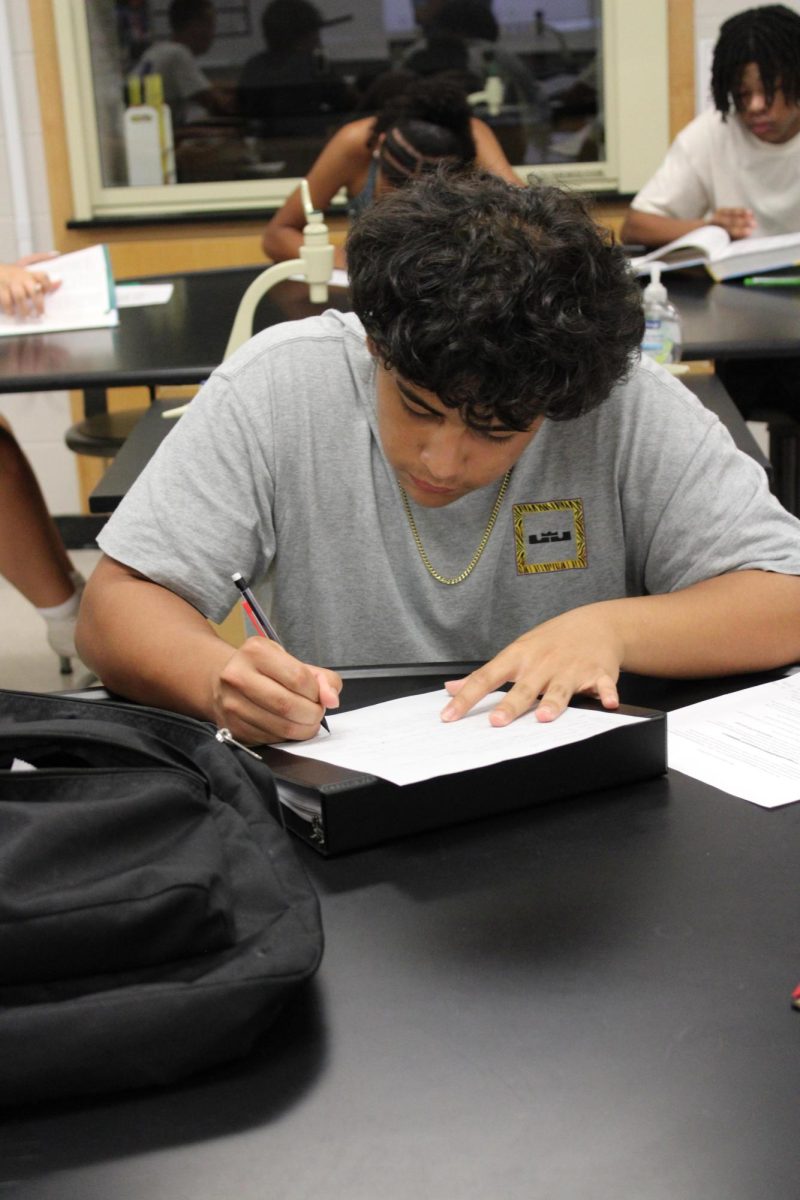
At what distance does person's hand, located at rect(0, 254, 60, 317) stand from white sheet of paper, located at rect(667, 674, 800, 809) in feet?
7.01

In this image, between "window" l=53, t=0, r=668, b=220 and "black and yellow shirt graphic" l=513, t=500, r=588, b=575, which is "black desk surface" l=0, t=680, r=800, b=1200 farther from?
"window" l=53, t=0, r=668, b=220

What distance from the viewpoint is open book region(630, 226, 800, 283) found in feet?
10.6

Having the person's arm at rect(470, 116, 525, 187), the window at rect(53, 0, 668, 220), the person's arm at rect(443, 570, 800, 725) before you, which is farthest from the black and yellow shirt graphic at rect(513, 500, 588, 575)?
the window at rect(53, 0, 668, 220)

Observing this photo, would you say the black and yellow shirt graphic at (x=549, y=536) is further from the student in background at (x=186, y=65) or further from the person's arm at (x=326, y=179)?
the student in background at (x=186, y=65)

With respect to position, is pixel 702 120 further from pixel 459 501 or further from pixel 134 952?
pixel 134 952

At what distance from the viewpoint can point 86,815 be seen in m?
0.76

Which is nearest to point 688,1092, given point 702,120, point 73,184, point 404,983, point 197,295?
point 404,983

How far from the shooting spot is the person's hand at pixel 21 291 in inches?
116

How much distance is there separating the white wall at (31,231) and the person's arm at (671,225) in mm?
1881

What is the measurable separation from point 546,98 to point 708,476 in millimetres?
3661

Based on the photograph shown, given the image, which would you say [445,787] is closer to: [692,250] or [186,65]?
[692,250]

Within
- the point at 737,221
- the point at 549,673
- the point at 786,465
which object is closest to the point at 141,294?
the point at 737,221

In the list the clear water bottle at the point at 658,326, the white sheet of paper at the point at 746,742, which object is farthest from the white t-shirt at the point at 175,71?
the white sheet of paper at the point at 746,742

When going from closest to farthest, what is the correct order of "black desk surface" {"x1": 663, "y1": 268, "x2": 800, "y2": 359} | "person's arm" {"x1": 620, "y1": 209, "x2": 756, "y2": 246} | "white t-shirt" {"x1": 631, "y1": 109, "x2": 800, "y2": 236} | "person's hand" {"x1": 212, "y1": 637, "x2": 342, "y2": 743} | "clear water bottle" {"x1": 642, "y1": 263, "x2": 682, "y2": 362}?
"person's hand" {"x1": 212, "y1": 637, "x2": 342, "y2": 743} < "clear water bottle" {"x1": 642, "y1": 263, "x2": 682, "y2": 362} < "black desk surface" {"x1": 663, "y1": 268, "x2": 800, "y2": 359} < "person's arm" {"x1": 620, "y1": 209, "x2": 756, "y2": 246} < "white t-shirt" {"x1": 631, "y1": 109, "x2": 800, "y2": 236}
